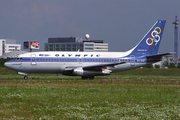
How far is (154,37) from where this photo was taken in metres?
46.9

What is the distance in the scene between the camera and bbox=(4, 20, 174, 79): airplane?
42.2m

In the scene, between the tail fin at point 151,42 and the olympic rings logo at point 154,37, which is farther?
the olympic rings logo at point 154,37

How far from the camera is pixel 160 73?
63.7 metres

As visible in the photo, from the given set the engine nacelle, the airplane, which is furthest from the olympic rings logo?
the engine nacelle

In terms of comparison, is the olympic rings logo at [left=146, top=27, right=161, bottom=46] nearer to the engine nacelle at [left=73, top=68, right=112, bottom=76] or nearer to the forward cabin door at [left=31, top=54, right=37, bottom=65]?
the engine nacelle at [left=73, top=68, right=112, bottom=76]

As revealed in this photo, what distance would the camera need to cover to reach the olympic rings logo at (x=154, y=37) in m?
46.8

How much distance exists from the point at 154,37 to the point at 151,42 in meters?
0.95

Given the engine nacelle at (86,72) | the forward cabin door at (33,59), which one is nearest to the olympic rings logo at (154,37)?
the engine nacelle at (86,72)

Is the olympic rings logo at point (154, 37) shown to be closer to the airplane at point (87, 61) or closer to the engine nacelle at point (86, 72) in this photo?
the airplane at point (87, 61)

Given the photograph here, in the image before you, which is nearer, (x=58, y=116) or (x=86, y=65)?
(x=58, y=116)

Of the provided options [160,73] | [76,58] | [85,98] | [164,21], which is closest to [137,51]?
[164,21]

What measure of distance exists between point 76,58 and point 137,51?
31.3 ft

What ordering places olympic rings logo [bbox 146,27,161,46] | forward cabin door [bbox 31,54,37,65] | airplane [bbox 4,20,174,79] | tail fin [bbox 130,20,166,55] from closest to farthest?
forward cabin door [bbox 31,54,37,65] < airplane [bbox 4,20,174,79] < tail fin [bbox 130,20,166,55] < olympic rings logo [bbox 146,27,161,46]

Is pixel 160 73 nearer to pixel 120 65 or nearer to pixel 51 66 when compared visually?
pixel 120 65
